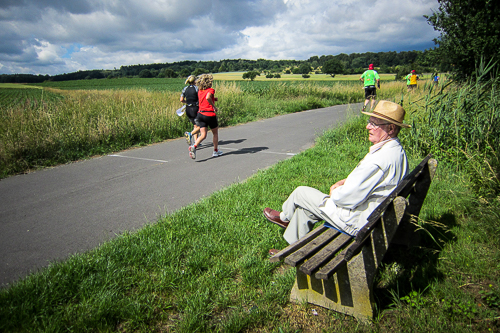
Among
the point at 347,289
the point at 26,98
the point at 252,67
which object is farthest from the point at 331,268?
the point at 252,67

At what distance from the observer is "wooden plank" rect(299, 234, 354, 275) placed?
6.95ft

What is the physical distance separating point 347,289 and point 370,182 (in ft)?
2.75

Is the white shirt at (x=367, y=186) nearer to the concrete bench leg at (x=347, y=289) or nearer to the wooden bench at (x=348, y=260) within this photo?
the wooden bench at (x=348, y=260)

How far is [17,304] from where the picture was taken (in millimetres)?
2352

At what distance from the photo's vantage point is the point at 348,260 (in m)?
1.90

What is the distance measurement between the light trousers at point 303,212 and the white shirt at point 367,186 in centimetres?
16

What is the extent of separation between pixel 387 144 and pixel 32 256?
3784 millimetres

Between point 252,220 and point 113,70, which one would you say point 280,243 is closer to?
point 252,220

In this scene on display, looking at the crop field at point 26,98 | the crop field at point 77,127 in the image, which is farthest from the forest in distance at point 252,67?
the crop field at point 77,127

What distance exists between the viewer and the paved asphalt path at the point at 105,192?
3.60 meters

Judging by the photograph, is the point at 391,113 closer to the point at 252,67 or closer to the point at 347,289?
the point at 347,289

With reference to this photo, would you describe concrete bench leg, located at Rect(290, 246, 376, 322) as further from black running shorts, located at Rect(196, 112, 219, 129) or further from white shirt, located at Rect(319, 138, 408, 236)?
black running shorts, located at Rect(196, 112, 219, 129)

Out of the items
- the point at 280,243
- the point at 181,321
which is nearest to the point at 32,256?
the point at 181,321

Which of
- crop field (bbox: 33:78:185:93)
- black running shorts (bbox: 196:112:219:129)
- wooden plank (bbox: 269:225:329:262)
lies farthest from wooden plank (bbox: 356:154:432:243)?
crop field (bbox: 33:78:185:93)
